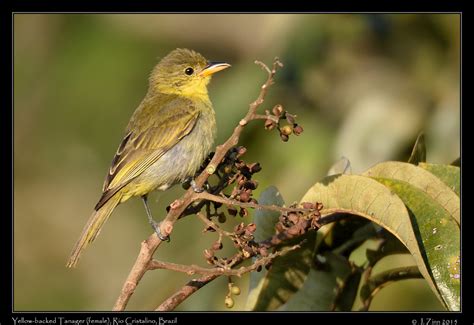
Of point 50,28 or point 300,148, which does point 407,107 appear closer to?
point 300,148

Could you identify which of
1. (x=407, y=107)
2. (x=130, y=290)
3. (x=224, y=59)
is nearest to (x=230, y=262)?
(x=130, y=290)

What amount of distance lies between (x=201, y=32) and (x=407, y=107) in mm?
3097

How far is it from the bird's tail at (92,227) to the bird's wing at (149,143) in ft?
0.29

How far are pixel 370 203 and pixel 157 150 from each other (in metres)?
1.97

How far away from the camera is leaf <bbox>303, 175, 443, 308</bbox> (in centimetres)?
265

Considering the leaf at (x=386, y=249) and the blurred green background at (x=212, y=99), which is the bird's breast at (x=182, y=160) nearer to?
the blurred green background at (x=212, y=99)

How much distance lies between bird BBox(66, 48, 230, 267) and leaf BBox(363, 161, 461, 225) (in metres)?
1.52

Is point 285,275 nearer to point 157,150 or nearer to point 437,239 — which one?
point 437,239

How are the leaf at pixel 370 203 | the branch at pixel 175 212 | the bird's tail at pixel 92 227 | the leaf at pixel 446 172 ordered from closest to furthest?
the branch at pixel 175 212
the leaf at pixel 370 203
the leaf at pixel 446 172
the bird's tail at pixel 92 227

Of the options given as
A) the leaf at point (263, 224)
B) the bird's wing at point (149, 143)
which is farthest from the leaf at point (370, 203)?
the bird's wing at point (149, 143)

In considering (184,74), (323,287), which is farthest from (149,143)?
(323,287)

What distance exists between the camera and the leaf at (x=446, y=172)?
3.03m

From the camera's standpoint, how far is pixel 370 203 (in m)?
2.81

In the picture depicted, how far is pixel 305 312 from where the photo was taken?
3250 millimetres
